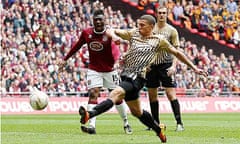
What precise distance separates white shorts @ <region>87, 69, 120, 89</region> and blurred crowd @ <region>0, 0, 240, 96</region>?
14.0m

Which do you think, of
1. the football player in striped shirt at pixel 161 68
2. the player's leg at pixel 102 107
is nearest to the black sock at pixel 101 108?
the player's leg at pixel 102 107

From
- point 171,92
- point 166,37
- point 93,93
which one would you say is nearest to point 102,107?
point 93,93

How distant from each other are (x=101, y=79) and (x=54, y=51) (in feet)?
55.2

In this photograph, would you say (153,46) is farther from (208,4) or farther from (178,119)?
(208,4)

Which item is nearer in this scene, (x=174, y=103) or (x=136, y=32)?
(x=136, y=32)

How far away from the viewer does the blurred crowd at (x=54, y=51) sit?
1220 inches

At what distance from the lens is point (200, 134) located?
1548cm

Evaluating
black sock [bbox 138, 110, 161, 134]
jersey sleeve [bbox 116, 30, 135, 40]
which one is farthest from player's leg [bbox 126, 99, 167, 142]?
jersey sleeve [bbox 116, 30, 135, 40]

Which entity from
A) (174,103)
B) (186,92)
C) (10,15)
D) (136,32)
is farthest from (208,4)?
(136,32)

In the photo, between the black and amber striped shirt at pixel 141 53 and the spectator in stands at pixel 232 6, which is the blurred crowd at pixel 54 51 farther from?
the black and amber striped shirt at pixel 141 53

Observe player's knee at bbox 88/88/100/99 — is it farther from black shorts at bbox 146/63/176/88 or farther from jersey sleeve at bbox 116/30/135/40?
jersey sleeve at bbox 116/30/135/40

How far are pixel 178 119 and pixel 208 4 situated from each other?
82.7 ft

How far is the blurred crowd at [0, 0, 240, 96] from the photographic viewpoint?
31.0 meters

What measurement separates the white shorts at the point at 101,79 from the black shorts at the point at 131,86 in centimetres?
309
